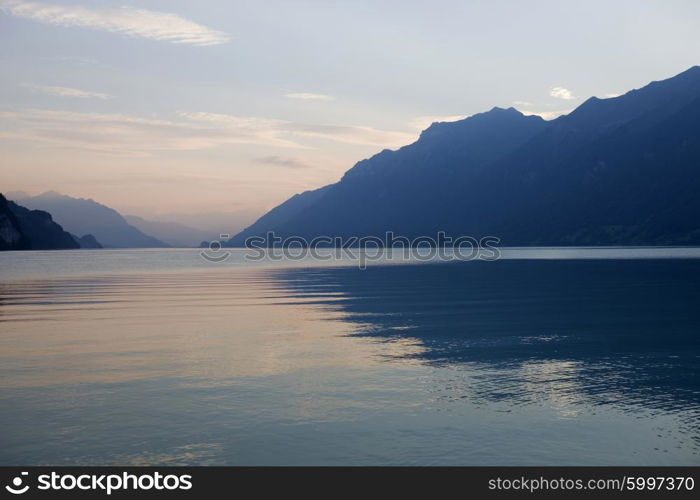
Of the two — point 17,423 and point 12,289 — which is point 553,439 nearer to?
point 17,423

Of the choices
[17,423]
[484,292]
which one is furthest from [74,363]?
[484,292]

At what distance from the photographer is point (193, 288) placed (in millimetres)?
89500

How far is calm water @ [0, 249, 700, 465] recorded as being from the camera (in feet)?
63.0

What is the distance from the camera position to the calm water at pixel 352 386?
19188mm

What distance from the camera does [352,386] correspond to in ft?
89.9

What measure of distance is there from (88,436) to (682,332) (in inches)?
1421

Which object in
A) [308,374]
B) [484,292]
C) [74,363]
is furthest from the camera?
[484,292]
